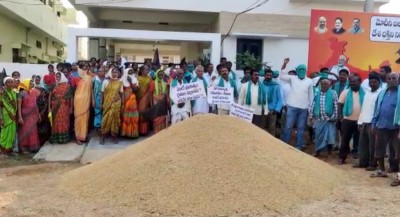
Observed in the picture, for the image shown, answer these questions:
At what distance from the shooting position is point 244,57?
13234mm

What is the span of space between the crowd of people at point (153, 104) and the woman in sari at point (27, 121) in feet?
0.05

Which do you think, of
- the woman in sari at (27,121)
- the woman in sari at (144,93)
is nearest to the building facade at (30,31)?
the woman in sari at (27,121)

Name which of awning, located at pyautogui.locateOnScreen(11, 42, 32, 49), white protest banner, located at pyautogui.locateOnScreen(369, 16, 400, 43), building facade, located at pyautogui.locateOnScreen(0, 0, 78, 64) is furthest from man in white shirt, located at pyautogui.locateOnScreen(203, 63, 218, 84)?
awning, located at pyautogui.locateOnScreen(11, 42, 32, 49)

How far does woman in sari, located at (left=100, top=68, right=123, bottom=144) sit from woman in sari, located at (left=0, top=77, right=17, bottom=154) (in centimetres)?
146

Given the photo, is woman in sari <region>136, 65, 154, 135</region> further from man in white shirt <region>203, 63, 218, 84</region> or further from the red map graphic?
the red map graphic

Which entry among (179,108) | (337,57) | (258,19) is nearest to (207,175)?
(179,108)

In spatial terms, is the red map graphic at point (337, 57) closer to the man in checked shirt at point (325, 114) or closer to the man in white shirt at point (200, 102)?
the man in checked shirt at point (325, 114)

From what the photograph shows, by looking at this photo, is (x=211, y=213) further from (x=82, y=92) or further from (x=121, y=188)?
(x=82, y=92)

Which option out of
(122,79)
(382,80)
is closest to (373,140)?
(382,80)

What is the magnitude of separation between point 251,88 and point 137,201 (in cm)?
378

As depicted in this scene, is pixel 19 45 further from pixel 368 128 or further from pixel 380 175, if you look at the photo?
pixel 380 175

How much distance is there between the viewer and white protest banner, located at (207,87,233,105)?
24.7 ft

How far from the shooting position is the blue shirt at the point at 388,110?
6176mm

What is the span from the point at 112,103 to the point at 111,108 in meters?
0.09
